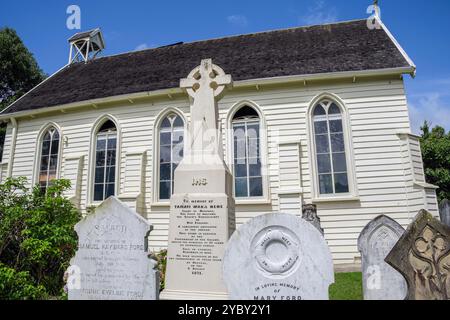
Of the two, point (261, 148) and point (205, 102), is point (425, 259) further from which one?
point (261, 148)

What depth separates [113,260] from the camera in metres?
4.59

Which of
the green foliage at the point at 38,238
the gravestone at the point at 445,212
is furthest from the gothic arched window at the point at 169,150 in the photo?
the gravestone at the point at 445,212

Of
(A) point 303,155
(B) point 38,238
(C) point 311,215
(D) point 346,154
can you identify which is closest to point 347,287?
(C) point 311,215

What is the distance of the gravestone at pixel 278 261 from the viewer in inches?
143

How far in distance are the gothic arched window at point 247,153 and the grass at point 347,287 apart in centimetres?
427

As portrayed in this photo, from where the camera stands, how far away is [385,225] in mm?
5098

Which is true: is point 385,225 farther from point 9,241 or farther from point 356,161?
point 9,241

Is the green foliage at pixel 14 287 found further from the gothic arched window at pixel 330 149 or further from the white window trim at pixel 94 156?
the gothic arched window at pixel 330 149

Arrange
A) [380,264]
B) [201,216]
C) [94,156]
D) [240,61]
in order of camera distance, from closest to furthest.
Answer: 1. [380,264]
2. [201,216]
3. [94,156]
4. [240,61]

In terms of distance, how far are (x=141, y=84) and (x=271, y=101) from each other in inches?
238

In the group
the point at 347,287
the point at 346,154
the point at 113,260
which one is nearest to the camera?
the point at 113,260

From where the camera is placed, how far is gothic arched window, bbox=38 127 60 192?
13.3 meters

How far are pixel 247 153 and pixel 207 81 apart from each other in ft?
17.9

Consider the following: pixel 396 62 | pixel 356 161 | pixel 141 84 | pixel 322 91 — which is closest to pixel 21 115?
pixel 141 84
